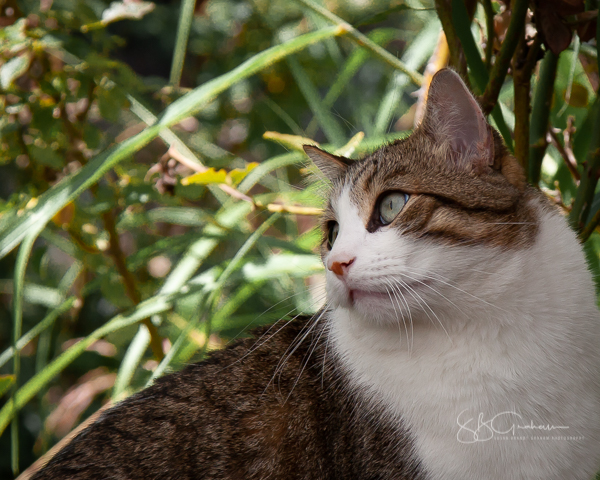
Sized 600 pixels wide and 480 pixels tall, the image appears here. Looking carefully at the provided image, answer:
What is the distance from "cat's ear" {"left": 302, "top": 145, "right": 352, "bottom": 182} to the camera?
1205mm

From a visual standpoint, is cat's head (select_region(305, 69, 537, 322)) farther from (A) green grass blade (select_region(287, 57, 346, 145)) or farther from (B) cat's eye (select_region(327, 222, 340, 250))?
(A) green grass blade (select_region(287, 57, 346, 145))

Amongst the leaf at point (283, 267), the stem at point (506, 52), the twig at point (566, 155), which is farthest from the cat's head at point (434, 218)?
the leaf at point (283, 267)

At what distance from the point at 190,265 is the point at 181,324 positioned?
430 millimetres

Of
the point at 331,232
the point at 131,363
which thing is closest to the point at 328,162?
the point at 331,232

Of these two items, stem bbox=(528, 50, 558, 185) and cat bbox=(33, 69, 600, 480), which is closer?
cat bbox=(33, 69, 600, 480)

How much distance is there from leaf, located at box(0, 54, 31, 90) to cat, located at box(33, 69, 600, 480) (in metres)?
0.72

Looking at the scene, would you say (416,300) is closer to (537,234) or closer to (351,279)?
(351,279)

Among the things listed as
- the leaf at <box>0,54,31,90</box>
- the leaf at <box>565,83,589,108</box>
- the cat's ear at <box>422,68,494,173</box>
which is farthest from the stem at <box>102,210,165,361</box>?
the leaf at <box>565,83,589,108</box>

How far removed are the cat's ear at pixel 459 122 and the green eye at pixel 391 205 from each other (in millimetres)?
113

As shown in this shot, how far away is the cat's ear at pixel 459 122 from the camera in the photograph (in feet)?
3.07

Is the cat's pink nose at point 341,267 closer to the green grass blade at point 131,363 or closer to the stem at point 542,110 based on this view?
the stem at point 542,110

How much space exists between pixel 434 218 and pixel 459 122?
177mm

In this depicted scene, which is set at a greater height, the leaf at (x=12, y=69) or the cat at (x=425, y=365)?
the leaf at (x=12, y=69)
